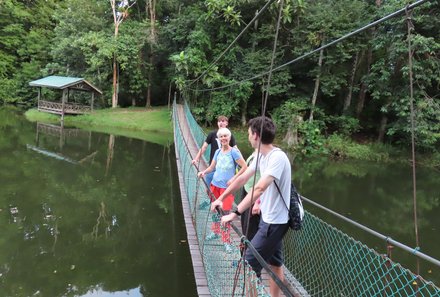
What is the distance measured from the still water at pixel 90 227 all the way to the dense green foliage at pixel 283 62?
321 centimetres

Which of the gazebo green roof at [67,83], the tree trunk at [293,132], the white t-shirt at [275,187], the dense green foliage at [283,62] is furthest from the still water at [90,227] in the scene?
the gazebo green roof at [67,83]

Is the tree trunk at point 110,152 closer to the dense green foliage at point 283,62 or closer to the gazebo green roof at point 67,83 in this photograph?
the dense green foliage at point 283,62

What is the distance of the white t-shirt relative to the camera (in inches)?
65.8

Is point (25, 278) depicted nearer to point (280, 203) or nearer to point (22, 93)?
point (280, 203)

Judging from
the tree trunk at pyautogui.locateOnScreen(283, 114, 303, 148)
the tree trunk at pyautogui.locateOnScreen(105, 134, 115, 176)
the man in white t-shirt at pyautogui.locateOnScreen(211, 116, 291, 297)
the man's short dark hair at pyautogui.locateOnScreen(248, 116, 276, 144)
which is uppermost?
the man's short dark hair at pyautogui.locateOnScreen(248, 116, 276, 144)

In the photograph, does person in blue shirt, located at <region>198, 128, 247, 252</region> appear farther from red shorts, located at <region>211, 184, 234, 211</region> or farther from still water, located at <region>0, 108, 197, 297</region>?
still water, located at <region>0, 108, 197, 297</region>

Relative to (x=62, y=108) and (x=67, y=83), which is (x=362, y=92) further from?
(x=62, y=108)

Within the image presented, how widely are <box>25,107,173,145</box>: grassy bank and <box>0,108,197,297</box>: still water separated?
15.8 feet

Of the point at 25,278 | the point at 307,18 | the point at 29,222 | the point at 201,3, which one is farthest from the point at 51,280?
the point at 201,3

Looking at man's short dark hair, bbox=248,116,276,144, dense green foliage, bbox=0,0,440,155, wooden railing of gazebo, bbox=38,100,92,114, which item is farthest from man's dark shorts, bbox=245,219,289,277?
wooden railing of gazebo, bbox=38,100,92,114

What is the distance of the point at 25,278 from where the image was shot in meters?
3.69

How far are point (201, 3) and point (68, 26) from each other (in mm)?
6348

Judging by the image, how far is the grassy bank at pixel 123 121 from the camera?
565 inches

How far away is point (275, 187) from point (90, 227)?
156 inches
